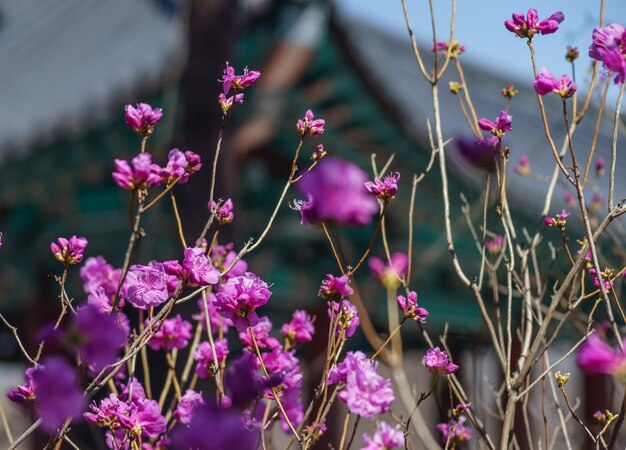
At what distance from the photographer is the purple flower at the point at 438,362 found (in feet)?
3.35

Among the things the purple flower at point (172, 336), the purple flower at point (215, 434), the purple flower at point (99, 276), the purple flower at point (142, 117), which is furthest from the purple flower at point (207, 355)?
the purple flower at point (215, 434)

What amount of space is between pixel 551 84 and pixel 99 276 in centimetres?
70

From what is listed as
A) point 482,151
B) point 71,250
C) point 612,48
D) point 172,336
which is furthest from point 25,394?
point 612,48

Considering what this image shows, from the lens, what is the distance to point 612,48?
960 millimetres

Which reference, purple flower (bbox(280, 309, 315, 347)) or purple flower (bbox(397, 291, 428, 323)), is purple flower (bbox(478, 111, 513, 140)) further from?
purple flower (bbox(280, 309, 315, 347))

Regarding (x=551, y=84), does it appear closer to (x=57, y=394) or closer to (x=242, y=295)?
(x=242, y=295)

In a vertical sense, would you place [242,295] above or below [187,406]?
above

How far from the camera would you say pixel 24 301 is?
14.2 ft

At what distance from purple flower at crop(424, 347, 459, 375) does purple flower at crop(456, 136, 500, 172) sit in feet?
1.02

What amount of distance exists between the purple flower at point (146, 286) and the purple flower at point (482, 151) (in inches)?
18.8

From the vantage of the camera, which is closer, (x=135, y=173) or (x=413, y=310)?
(x=135, y=173)

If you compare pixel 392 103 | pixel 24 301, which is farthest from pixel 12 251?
pixel 392 103

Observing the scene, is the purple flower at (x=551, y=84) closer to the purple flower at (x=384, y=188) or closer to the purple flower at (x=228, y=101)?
the purple flower at (x=384, y=188)

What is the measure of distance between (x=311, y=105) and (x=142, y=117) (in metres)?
2.25
